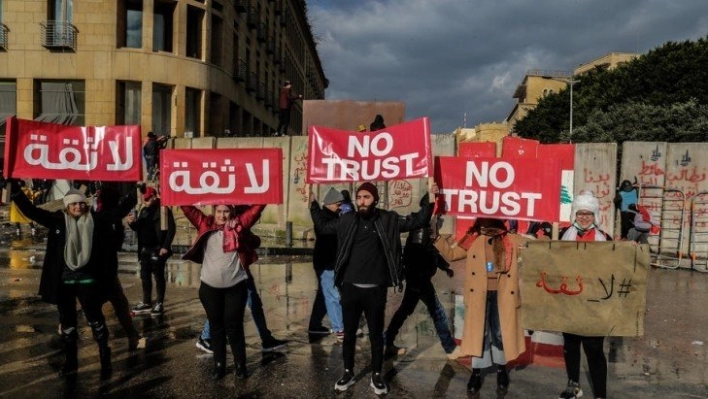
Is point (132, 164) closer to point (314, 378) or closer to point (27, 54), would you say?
point (314, 378)

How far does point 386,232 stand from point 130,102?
25.8m

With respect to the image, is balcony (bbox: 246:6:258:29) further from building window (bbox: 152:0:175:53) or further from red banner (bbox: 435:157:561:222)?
red banner (bbox: 435:157:561:222)

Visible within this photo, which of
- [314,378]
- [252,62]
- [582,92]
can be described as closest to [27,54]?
[252,62]

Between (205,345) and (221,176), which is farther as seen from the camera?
(205,345)

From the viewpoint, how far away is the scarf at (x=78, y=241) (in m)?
5.07

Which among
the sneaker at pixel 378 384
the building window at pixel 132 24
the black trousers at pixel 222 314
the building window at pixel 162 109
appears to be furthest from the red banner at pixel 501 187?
the building window at pixel 132 24

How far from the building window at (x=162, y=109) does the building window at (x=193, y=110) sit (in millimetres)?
954

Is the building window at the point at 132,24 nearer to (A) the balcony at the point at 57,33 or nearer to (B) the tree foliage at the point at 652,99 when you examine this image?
(A) the balcony at the point at 57,33

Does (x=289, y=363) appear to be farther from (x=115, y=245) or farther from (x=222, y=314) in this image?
(x=115, y=245)

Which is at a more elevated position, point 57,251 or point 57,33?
point 57,33

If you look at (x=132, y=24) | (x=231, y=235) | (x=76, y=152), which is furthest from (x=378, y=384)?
(x=132, y=24)

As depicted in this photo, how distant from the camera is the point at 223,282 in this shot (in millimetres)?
4992

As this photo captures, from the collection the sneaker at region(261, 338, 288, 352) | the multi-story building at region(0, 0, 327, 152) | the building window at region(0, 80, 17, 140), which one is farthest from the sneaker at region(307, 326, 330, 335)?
the building window at region(0, 80, 17, 140)

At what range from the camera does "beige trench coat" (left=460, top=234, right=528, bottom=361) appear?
4.86 metres
